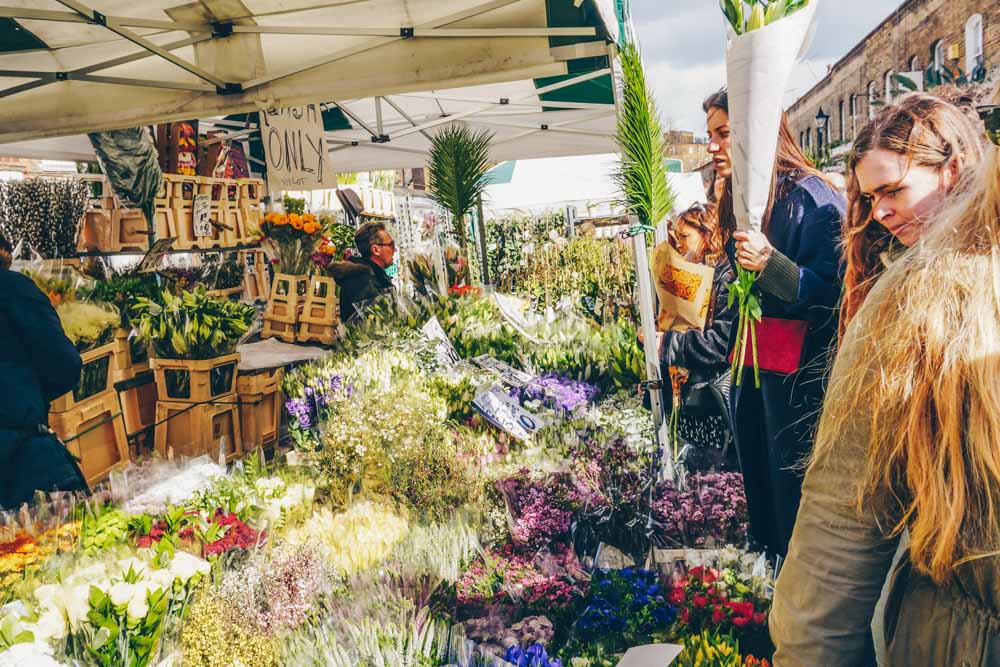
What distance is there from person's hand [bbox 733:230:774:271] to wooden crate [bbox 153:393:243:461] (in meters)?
2.90

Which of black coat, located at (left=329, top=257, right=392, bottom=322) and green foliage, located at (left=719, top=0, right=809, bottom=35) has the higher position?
green foliage, located at (left=719, top=0, right=809, bottom=35)

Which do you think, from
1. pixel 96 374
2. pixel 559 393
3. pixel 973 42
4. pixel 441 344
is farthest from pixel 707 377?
pixel 973 42

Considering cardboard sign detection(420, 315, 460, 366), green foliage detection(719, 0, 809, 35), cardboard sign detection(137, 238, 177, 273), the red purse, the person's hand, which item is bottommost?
cardboard sign detection(420, 315, 460, 366)

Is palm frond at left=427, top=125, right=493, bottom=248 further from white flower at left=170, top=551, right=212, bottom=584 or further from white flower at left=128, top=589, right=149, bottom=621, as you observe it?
white flower at left=128, top=589, right=149, bottom=621

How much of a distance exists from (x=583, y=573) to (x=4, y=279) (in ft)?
8.14

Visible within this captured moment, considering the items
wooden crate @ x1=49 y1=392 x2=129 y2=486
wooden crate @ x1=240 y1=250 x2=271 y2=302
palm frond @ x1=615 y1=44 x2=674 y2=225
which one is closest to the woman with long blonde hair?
palm frond @ x1=615 y1=44 x2=674 y2=225

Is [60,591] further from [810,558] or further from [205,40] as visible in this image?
[205,40]

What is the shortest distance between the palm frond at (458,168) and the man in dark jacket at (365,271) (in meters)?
0.79

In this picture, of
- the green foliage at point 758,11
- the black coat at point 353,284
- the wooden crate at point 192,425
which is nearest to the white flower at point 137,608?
the green foliage at point 758,11

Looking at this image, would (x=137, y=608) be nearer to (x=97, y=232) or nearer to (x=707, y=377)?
(x=707, y=377)

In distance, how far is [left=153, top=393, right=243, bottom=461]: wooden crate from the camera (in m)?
3.80

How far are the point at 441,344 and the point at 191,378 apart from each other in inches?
53.1

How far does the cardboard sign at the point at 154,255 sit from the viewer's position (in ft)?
15.0

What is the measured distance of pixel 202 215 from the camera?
5.27 metres
